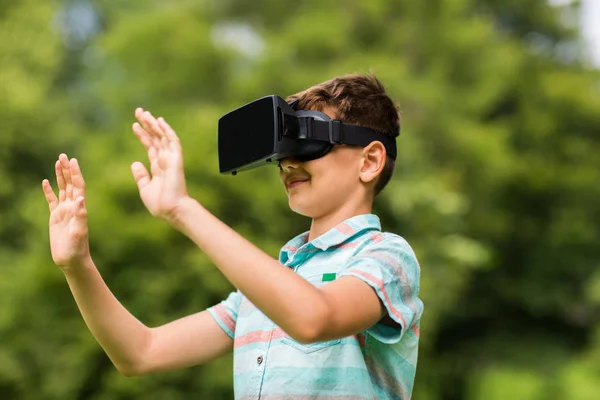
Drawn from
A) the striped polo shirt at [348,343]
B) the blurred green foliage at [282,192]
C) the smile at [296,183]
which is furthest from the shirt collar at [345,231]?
the blurred green foliage at [282,192]

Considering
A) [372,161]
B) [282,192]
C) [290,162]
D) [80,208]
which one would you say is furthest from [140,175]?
[282,192]

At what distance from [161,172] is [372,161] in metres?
0.58

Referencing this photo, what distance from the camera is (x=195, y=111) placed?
13.0 metres

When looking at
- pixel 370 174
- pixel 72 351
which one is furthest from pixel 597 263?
pixel 370 174

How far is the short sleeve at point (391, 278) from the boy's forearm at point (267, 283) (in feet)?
0.61

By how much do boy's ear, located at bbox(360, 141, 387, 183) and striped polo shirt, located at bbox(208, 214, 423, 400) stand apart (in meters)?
0.10

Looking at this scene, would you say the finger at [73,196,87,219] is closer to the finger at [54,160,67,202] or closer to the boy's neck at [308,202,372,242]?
the finger at [54,160,67,202]

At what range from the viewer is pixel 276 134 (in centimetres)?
188

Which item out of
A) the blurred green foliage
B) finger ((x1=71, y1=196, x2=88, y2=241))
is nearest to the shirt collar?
finger ((x1=71, y1=196, x2=88, y2=241))

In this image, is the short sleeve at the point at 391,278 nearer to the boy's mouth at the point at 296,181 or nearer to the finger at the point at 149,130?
the boy's mouth at the point at 296,181

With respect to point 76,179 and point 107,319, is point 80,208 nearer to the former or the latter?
point 76,179

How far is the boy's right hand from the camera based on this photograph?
1949mm

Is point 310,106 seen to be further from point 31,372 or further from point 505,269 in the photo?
point 505,269

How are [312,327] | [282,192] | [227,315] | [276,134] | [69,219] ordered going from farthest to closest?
[282,192] < [227,315] < [69,219] < [276,134] < [312,327]
